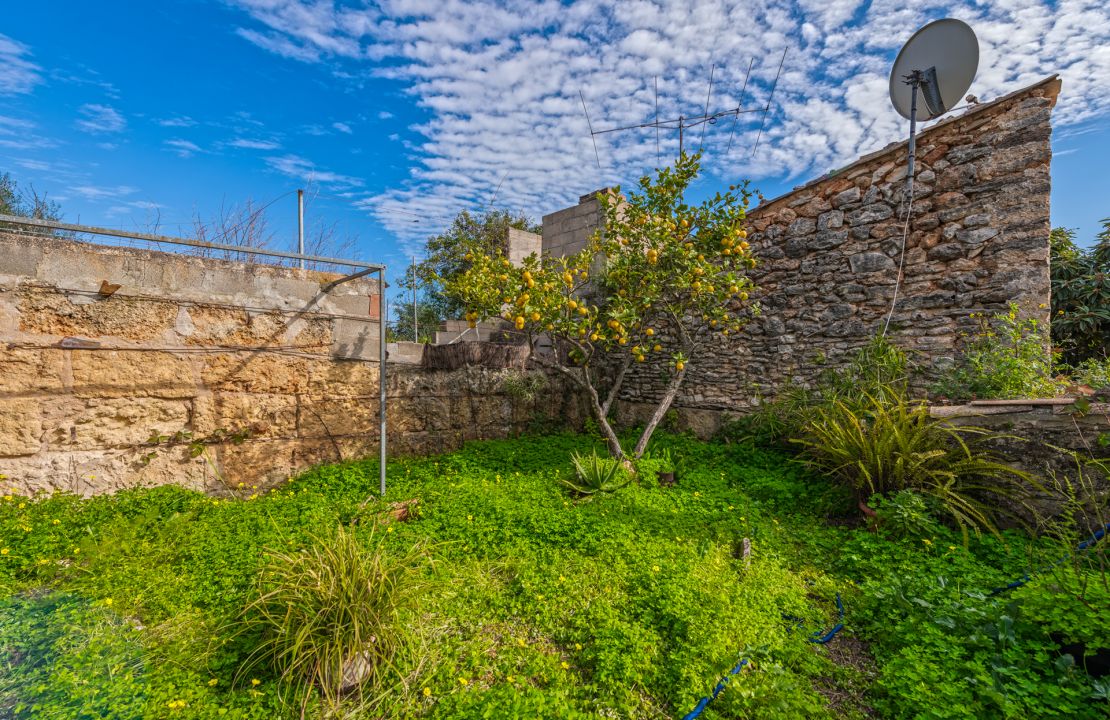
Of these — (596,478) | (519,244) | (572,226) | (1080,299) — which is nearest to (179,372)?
(596,478)

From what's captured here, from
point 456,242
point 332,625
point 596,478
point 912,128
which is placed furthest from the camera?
point 456,242

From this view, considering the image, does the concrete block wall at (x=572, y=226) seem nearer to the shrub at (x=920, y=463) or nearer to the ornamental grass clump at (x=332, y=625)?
the shrub at (x=920, y=463)

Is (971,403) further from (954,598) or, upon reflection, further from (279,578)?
(279,578)

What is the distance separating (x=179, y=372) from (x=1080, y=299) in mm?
9857

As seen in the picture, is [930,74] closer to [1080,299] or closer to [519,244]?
[1080,299]

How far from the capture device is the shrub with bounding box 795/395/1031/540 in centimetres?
320

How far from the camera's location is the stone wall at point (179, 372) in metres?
3.17

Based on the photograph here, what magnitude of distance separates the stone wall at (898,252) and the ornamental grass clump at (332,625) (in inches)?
180

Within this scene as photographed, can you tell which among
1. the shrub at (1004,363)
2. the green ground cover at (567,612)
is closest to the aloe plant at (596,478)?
the green ground cover at (567,612)

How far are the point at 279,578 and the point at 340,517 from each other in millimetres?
1122

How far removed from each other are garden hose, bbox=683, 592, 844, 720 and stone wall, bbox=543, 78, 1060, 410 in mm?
2927

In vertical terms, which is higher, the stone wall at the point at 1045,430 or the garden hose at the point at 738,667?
the stone wall at the point at 1045,430

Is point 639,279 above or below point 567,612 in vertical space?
above

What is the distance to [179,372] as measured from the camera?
3.67 m
